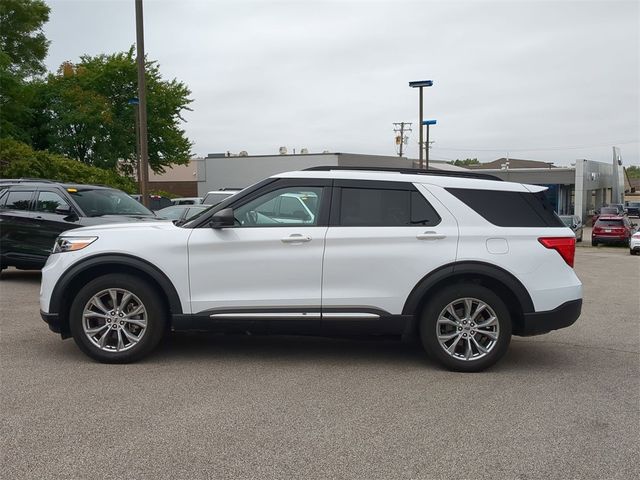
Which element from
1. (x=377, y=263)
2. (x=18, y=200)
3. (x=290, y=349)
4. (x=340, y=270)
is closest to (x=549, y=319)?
(x=377, y=263)

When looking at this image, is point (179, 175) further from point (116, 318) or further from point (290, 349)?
point (116, 318)

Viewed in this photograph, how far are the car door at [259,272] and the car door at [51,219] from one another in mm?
5352

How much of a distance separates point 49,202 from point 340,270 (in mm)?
6975

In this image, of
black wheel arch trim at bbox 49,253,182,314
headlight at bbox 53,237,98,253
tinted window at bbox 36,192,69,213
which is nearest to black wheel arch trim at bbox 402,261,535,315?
black wheel arch trim at bbox 49,253,182,314

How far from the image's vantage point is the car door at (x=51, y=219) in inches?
404

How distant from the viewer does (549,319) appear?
561 centimetres

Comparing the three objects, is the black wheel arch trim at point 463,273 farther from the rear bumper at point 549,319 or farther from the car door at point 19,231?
the car door at point 19,231

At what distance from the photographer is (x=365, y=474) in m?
3.60

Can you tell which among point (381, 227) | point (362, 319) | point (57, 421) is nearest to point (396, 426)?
point (362, 319)

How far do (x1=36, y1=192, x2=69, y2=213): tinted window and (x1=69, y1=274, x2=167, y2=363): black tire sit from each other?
5.25 metres

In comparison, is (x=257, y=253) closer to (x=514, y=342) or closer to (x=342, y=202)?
(x=342, y=202)

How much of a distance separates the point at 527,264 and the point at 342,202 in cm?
173

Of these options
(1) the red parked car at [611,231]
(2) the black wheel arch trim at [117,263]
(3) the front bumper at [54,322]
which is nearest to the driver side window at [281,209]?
(2) the black wheel arch trim at [117,263]

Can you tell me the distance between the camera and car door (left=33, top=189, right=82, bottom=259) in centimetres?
1027
